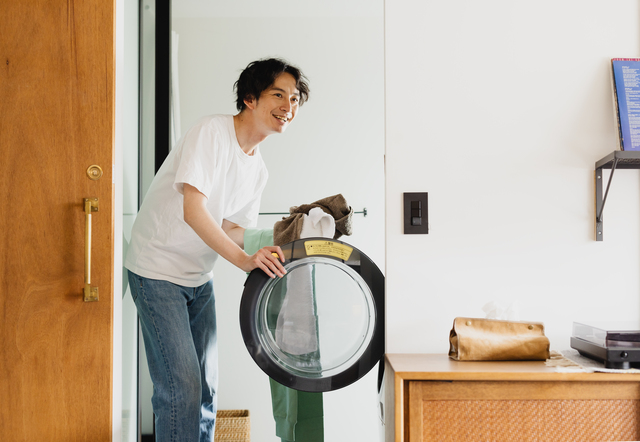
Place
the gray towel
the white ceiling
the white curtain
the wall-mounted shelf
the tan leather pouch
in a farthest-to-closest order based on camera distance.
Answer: the white curtain → the white ceiling → the gray towel → the wall-mounted shelf → the tan leather pouch

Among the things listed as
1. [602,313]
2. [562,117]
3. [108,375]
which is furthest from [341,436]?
[562,117]

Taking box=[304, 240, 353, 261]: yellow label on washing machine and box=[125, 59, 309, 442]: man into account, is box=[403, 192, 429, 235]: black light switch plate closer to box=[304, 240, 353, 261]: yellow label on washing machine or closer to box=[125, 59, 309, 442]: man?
box=[304, 240, 353, 261]: yellow label on washing machine

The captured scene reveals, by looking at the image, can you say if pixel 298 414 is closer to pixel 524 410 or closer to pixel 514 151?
pixel 524 410

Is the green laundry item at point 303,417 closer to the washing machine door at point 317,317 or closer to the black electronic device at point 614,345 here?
the washing machine door at point 317,317

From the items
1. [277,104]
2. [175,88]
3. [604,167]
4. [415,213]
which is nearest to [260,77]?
[277,104]

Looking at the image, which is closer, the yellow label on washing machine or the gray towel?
the yellow label on washing machine

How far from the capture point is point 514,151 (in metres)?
1.52

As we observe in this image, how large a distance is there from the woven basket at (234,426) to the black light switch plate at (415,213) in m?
1.10

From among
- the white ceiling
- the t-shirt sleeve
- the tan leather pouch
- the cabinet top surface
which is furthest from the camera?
the white ceiling

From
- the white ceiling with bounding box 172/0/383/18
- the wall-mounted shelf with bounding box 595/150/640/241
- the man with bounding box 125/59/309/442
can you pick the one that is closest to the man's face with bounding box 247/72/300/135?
the man with bounding box 125/59/309/442

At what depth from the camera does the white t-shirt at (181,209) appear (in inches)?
63.9

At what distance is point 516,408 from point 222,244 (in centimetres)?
92

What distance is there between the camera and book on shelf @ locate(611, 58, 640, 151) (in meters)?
1.47

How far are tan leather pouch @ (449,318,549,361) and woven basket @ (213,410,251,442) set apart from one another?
1055 mm
